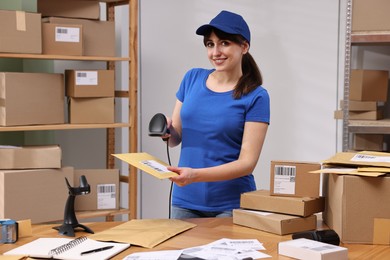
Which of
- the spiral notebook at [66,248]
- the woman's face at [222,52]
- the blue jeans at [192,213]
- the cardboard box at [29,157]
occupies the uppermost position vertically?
the woman's face at [222,52]

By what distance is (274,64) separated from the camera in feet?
11.8

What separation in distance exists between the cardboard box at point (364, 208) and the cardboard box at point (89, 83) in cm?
194

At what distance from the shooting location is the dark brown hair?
2.13 metres

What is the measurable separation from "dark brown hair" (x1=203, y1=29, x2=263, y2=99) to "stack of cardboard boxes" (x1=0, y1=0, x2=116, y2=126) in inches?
49.7

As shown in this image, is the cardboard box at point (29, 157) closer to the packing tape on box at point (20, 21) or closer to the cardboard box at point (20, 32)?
the cardboard box at point (20, 32)

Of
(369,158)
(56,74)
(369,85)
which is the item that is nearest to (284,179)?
(369,158)

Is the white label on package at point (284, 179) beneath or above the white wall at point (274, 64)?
beneath

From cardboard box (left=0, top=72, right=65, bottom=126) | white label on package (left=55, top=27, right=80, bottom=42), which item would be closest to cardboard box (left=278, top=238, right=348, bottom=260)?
cardboard box (left=0, top=72, right=65, bottom=126)

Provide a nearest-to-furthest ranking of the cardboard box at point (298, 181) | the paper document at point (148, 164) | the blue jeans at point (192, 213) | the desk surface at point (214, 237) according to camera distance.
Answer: the desk surface at point (214, 237) < the paper document at point (148, 164) < the cardboard box at point (298, 181) < the blue jeans at point (192, 213)

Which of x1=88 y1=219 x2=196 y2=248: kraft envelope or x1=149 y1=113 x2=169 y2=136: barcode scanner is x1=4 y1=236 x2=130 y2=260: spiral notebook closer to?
x1=88 y1=219 x2=196 y2=248: kraft envelope

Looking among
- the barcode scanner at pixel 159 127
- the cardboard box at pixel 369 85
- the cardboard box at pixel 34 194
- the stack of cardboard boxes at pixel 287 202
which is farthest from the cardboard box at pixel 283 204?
the cardboard box at pixel 34 194

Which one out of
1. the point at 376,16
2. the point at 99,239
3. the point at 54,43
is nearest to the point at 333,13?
the point at 376,16

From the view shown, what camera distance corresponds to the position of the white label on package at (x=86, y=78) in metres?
3.28

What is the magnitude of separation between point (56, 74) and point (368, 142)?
1.71m
